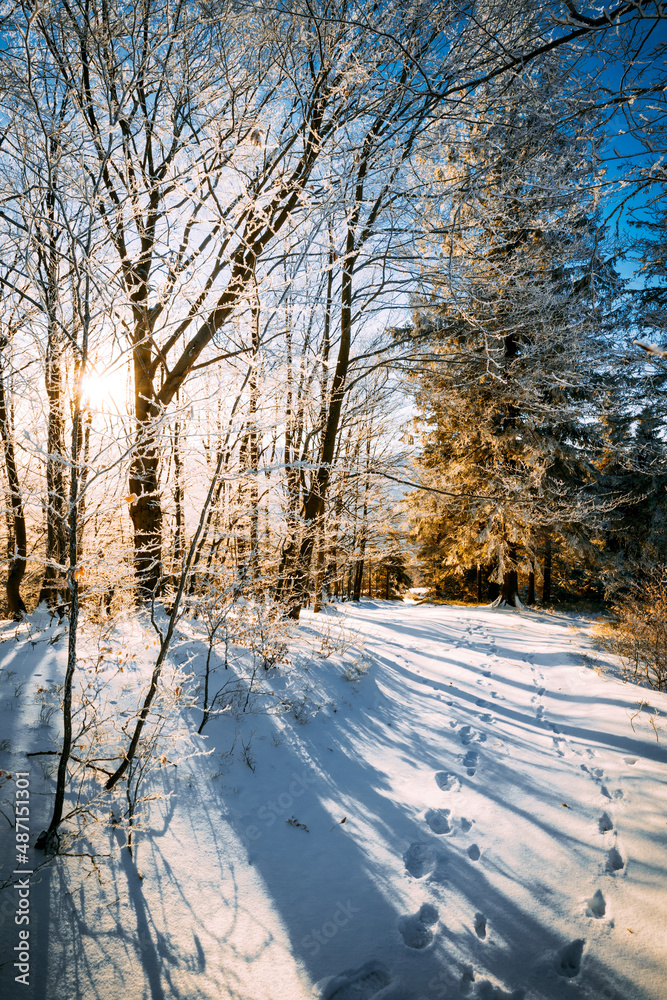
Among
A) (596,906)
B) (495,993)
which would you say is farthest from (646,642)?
(495,993)

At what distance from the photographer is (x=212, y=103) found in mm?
4430

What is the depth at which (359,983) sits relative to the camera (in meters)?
1.70

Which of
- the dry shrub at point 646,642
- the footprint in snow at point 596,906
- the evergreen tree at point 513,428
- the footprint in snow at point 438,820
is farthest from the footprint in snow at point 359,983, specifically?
the evergreen tree at point 513,428

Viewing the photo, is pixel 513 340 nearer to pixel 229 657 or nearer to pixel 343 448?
pixel 343 448

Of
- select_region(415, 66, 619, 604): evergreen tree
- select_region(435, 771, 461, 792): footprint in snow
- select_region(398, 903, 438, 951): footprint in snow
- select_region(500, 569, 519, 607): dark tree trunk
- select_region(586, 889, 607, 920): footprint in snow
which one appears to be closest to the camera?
select_region(398, 903, 438, 951): footprint in snow

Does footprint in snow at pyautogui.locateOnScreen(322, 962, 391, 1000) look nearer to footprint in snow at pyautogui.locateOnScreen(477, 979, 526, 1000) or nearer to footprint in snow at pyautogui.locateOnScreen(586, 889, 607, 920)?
footprint in snow at pyautogui.locateOnScreen(477, 979, 526, 1000)

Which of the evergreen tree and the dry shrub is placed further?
the evergreen tree

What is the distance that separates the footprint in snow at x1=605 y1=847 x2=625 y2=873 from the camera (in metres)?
2.24

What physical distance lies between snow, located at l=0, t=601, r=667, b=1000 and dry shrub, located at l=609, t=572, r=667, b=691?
3.91 ft

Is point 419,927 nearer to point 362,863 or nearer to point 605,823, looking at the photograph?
point 362,863

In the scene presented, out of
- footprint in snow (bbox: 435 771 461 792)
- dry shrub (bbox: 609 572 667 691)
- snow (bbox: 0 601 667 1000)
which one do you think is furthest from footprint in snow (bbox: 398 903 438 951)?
dry shrub (bbox: 609 572 667 691)

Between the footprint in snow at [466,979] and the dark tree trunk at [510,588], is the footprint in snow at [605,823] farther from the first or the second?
the dark tree trunk at [510,588]

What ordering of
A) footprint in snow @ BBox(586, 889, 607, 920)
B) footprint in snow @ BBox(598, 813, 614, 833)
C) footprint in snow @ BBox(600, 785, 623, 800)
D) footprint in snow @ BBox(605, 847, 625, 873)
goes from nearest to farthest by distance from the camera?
footprint in snow @ BBox(586, 889, 607, 920) < footprint in snow @ BBox(605, 847, 625, 873) < footprint in snow @ BBox(598, 813, 614, 833) < footprint in snow @ BBox(600, 785, 623, 800)

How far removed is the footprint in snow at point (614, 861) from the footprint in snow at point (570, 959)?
54cm
